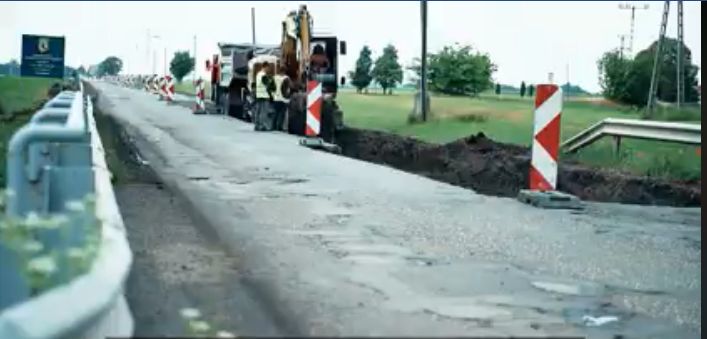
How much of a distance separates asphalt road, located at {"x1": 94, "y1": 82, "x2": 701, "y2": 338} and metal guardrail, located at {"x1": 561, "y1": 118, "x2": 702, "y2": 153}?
378 cm

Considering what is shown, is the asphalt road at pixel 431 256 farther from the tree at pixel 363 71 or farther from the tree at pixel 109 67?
the tree at pixel 109 67

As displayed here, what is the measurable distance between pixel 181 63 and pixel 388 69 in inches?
1283

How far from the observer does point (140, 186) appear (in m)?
12.3

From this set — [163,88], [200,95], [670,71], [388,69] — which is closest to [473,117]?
[200,95]

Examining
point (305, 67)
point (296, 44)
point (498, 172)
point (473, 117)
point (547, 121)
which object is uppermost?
point (296, 44)

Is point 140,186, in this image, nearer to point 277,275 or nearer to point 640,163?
point 277,275

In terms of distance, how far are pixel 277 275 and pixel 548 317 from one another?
6.35 feet

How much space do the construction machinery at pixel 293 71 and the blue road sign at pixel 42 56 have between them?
5946 mm

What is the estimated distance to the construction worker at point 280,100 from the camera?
92.5 ft

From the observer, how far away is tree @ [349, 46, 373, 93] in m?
85.0

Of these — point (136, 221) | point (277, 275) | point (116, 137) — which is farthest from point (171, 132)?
point (277, 275)

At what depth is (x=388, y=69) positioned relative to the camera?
82.0 meters

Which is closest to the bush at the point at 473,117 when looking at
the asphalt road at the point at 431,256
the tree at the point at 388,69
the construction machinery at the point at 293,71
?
the construction machinery at the point at 293,71

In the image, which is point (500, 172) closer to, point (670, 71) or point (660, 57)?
point (660, 57)
